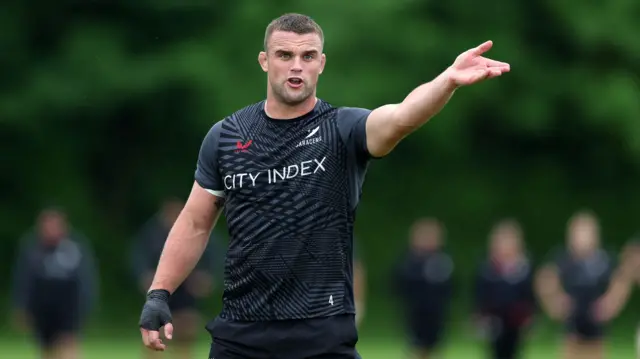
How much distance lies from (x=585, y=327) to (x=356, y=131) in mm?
→ 12820

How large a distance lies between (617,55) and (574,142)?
253 cm

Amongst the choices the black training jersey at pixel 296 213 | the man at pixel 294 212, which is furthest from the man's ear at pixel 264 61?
the black training jersey at pixel 296 213

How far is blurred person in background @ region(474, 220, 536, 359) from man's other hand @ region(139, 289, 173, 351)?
12230mm

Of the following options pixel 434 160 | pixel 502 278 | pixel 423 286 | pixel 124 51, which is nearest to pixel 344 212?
pixel 502 278

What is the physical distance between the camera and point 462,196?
3098cm

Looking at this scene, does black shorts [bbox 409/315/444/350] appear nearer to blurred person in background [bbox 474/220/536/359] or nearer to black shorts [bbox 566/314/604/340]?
blurred person in background [bbox 474/220/536/359]

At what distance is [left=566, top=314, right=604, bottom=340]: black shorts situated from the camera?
18.1 metres

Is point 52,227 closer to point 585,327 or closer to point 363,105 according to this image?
point 585,327

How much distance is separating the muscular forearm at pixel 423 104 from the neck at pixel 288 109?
51 centimetres

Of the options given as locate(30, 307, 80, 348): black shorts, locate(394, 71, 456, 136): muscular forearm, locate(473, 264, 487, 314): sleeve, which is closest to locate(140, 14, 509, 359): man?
locate(394, 71, 456, 136): muscular forearm

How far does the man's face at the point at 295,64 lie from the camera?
595 cm

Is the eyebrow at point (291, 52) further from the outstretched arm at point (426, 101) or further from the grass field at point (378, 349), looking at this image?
the grass field at point (378, 349)

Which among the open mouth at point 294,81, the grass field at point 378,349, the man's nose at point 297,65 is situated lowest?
the grass field at point 378,349

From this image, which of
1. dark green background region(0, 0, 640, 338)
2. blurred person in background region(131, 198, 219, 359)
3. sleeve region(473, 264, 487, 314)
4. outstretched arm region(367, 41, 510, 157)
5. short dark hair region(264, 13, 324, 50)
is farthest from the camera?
dark green background region(0, 0, 640, 338)
